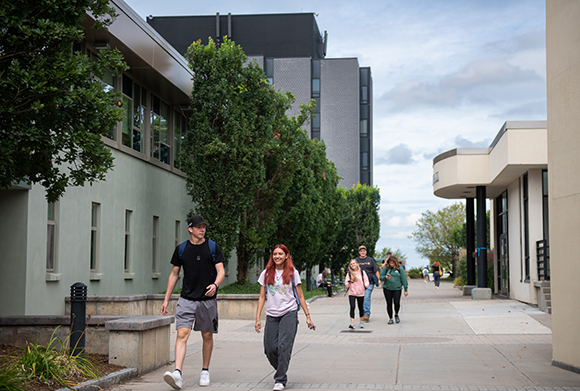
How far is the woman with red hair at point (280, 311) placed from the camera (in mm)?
7945

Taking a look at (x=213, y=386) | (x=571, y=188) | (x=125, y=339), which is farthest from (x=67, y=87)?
(x=571, y=188)

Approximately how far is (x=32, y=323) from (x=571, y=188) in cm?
756

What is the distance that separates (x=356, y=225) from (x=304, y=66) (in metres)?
29.7

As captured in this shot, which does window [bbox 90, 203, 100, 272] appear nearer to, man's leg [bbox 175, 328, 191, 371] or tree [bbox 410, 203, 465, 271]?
man's leg [bbox 175, 328, 191, 371]

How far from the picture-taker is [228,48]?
70.2 feet

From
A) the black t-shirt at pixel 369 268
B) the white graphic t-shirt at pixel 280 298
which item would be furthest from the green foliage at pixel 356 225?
the white graphic t-shirt at pixel 280 298

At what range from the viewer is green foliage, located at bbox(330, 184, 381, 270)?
45219 mm

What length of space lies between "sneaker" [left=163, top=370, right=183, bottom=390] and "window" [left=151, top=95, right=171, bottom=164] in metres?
15.0

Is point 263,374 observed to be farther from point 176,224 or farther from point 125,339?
point 176,224

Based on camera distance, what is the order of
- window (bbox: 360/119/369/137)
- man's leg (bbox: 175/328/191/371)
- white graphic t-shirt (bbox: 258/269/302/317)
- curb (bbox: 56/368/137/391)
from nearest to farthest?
1. curb (bbox: 56/368/137/391)
2. man's leg (bbox: 175/328/191/371)
3. white graphic t-shirt (bbox: 258/269/302/317)
4. window (bbox: 360/119/369/137)

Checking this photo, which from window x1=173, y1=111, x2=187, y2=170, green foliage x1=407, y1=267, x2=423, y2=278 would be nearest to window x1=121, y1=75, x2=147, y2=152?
window x1=173, y1=111, x2=187, y2=170

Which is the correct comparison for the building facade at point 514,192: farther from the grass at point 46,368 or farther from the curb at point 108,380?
the grass at point 46,368

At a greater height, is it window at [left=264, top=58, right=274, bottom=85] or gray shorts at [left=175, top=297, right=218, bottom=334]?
window at [left=264, top=58, right=274, bottom=85]

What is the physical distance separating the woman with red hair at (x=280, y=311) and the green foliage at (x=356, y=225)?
118ft
